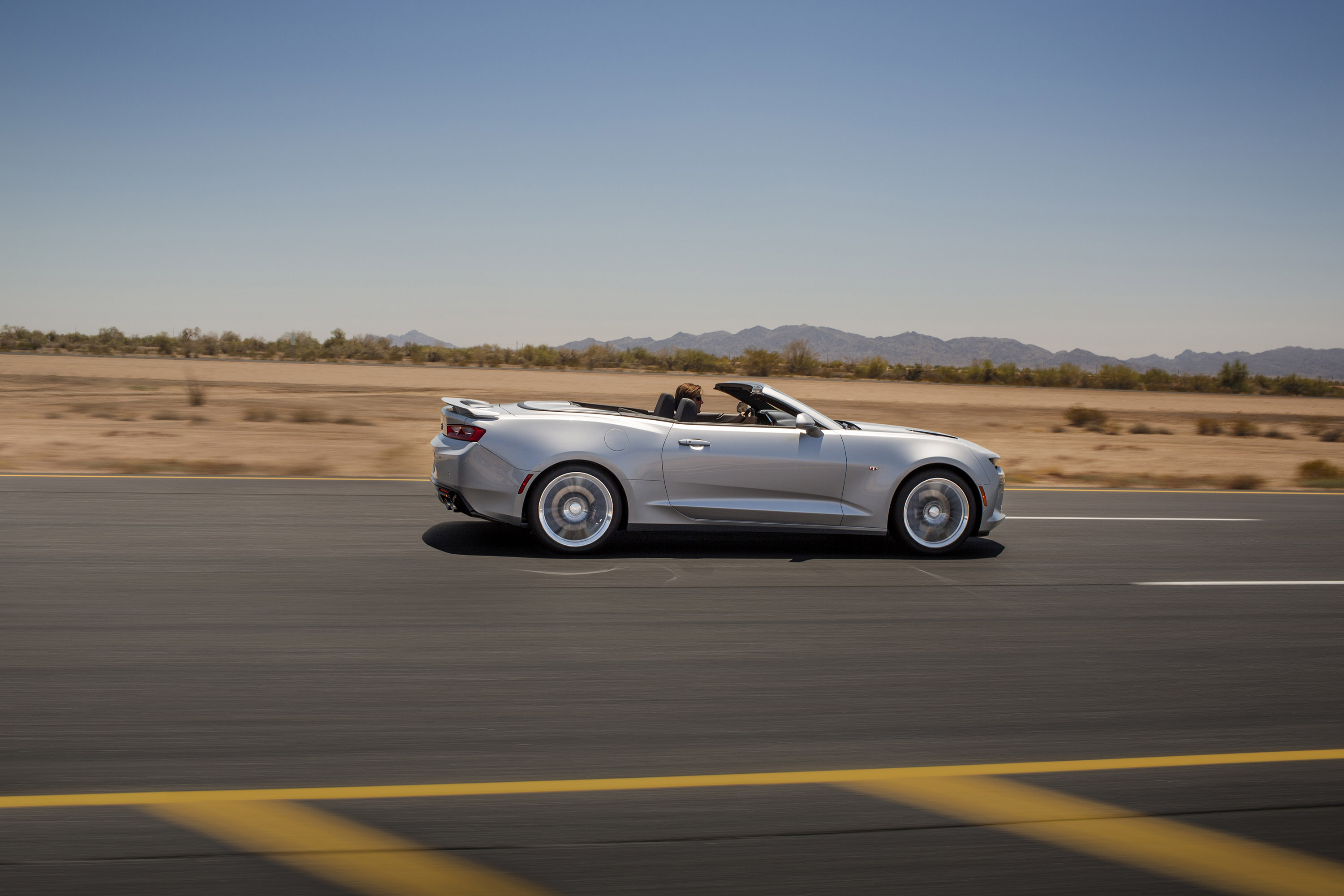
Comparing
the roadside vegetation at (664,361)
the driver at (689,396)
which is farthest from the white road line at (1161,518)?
the roadside vegetation at (664,361)

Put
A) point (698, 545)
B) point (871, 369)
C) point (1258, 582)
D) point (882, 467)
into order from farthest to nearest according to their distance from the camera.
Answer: point (871, 369) → point (698, 545) → point (882, 467) → point (1258, 582)

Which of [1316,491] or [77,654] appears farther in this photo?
[1316,491]

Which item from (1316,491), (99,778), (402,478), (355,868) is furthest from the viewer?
(1316,491)

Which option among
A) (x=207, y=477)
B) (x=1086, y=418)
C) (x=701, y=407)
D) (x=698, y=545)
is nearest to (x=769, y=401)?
(x=701, y=407)

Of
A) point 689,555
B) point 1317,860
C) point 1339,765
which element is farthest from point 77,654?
point 1339,765

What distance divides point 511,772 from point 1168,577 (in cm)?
587

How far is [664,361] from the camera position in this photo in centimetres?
9494

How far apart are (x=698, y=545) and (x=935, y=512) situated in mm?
1942

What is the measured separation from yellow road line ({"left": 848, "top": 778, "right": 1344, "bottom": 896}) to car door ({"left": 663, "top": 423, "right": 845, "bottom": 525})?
4.11 m

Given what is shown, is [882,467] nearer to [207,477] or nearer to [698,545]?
[698,545]

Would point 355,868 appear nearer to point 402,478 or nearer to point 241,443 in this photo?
point 402,478

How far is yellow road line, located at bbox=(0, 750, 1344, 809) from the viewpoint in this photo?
11.0ft

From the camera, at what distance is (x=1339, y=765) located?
3.94 m

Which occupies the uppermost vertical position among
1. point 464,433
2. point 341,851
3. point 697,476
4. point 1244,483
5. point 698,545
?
point 464,433
